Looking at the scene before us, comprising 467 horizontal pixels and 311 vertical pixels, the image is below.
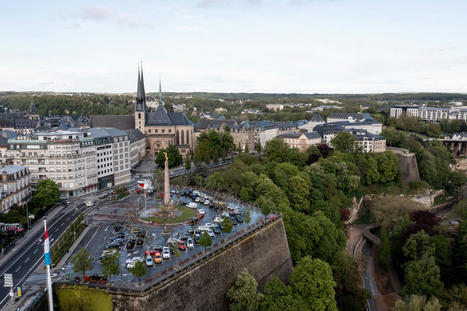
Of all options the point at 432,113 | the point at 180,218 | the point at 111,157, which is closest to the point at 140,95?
the point at 111,157

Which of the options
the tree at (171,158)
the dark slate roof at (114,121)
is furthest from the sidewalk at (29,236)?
the dark slate roof at (114,121)

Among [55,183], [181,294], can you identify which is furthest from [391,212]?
[55,183]

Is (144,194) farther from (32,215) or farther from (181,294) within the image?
(181,294)

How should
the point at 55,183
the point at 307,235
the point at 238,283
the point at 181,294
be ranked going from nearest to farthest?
1. the point at 181,294
2. the point at 238,283
3. the point at 307,235
4. the point at 55,183

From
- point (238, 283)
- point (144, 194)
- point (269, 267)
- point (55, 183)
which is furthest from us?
point (144, 194)

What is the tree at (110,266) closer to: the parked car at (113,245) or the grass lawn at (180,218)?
the parked car at (113,245)

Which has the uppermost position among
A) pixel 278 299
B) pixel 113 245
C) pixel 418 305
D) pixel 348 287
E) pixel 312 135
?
pixel 312 135

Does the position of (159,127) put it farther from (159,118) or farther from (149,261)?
(149,261)
